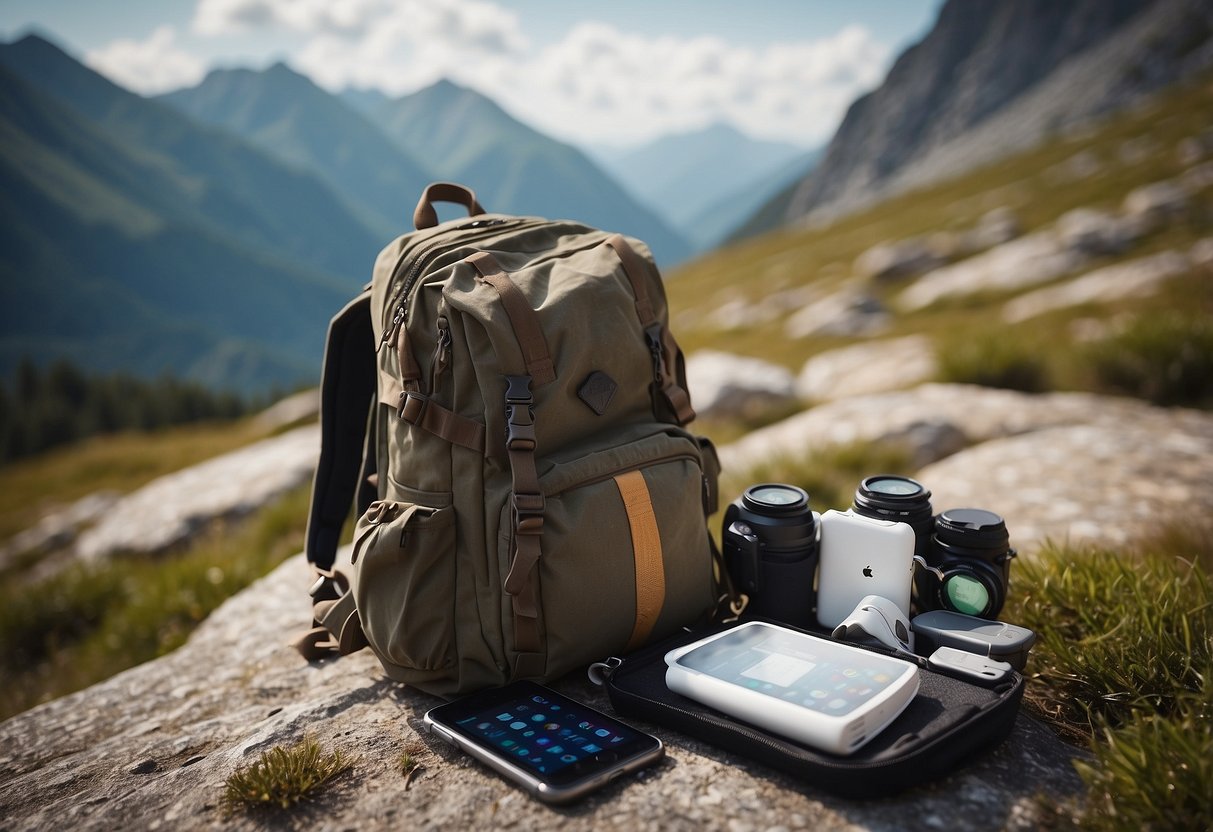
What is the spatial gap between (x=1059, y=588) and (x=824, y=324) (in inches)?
874

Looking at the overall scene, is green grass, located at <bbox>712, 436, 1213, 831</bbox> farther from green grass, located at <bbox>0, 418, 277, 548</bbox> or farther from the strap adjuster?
green grass, located at <bbox>0, 418, 277, 548</bbox>

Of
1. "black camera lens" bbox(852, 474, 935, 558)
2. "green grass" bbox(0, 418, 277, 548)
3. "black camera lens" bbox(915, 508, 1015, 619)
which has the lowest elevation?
"green grass" bbox(0, 418, 277, 548)

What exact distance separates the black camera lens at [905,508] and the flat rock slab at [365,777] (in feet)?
2.67

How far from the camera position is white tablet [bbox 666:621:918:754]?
2.38 metres

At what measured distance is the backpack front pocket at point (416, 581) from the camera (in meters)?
3.09

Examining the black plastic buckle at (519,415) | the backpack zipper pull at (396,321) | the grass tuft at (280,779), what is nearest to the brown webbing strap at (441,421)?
the black plastic buckle at (519,415)

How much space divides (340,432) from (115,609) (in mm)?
4311

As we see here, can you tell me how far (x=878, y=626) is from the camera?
303 cm

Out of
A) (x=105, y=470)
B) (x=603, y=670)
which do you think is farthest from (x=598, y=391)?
(x=105, y=470)

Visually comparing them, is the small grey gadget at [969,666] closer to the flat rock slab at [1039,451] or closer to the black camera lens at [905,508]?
the black camera lens at [905,508]

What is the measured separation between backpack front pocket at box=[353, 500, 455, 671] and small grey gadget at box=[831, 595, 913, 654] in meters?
1.62

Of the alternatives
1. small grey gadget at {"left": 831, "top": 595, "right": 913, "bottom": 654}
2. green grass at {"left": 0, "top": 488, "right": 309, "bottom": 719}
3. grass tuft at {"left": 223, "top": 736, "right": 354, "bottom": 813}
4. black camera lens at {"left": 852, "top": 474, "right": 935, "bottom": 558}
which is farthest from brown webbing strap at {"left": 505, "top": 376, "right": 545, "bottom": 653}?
green grass at {"left": 0, "top": 488, "right": 309, "bottom": 719}

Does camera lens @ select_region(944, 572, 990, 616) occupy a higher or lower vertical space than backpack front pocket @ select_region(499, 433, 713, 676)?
lower

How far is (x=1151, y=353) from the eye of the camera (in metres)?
8.73
